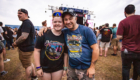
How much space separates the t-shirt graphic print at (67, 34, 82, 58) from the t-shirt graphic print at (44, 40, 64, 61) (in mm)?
221

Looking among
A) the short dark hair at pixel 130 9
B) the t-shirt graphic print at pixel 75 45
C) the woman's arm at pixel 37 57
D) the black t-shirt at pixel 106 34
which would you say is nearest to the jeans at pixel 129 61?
the short dark hair at pixel 130 9

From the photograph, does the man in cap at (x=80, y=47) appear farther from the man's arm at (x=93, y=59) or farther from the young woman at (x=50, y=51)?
the young woman at (x=50, y=51)

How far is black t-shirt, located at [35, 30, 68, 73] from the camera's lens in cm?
139

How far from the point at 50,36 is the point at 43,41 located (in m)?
0.19

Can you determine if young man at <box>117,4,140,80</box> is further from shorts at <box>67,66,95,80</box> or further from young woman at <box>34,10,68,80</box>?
young woman at <box>34,10,68,80</box>

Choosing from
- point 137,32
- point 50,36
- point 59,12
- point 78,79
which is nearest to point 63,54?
point 50,36

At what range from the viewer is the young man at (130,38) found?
164 cm

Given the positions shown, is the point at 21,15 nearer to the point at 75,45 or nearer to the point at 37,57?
the point at 37,57

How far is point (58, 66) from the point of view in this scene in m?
1.49

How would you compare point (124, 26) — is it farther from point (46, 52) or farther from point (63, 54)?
point (46, 52)

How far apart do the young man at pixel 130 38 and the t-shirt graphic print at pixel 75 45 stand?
4.23ft

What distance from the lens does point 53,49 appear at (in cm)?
142

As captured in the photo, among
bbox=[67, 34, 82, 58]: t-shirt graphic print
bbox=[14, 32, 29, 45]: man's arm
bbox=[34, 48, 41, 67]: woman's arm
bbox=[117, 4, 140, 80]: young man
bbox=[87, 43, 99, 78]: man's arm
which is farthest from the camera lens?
bbox=[14, 32, 29, 45]: man's arm

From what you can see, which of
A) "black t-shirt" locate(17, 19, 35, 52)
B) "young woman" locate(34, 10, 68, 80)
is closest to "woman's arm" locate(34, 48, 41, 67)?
"young woman" locate(34, 10, 68, 80)
